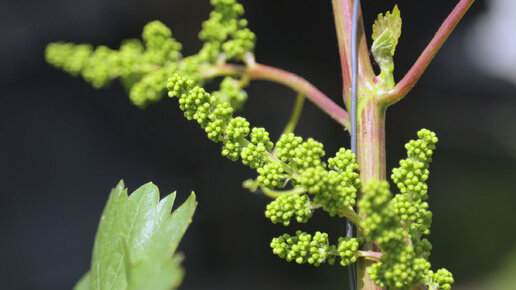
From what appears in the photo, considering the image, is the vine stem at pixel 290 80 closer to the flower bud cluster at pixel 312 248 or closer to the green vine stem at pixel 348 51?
the green vine stem at pixel 348 51

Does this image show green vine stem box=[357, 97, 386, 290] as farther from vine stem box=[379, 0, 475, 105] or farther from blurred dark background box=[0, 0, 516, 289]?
blurred dark background box=[0, 0, 516, 289]

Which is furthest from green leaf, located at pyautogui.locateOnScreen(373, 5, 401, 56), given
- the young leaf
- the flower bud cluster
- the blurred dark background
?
the blurred dark background

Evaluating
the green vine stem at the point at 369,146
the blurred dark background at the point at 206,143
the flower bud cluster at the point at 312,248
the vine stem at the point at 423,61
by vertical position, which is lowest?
the flower bud cluster at the point at 312,248

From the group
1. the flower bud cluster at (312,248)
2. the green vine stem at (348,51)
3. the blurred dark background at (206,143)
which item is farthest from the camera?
the blurred dark background at (206,143)

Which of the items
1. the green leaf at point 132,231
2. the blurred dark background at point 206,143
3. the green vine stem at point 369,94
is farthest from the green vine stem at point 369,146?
the blurred dark background at point 206,143

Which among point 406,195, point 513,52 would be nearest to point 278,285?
point 513,52

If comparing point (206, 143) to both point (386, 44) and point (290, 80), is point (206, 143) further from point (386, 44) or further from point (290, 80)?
point (386, 44)
